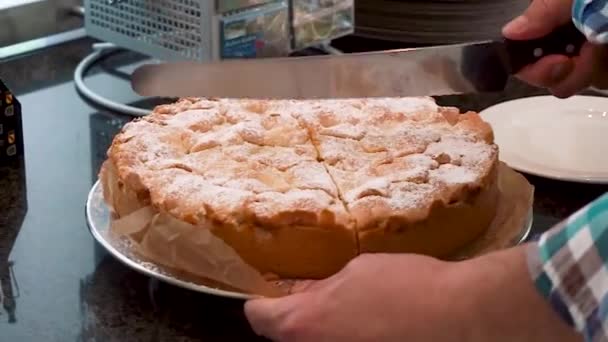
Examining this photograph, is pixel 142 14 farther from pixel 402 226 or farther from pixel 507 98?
pixel 402 226

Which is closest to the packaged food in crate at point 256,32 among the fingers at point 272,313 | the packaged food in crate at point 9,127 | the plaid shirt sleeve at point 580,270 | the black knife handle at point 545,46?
the packaged food in crate at point 9,127

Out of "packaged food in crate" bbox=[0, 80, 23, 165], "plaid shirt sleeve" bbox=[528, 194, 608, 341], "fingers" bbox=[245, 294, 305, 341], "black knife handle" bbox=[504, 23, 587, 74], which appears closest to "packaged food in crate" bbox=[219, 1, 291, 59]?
"packaged food in crate" bbox=[0, 80, 23, 165]

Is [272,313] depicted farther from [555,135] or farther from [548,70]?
[555,135]

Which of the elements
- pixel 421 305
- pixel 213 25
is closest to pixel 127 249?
pixel 421 305

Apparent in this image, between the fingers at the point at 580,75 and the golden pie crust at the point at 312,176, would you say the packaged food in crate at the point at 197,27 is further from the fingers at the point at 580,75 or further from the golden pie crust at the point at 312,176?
the fingers at the point at 580,75

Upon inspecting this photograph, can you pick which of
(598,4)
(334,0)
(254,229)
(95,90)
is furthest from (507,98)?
(254,229)

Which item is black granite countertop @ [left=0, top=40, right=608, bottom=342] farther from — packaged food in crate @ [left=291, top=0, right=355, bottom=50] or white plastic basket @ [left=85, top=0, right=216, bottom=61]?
packaged food in crate @ [left=291, top=0, right=355, bottom=50]
